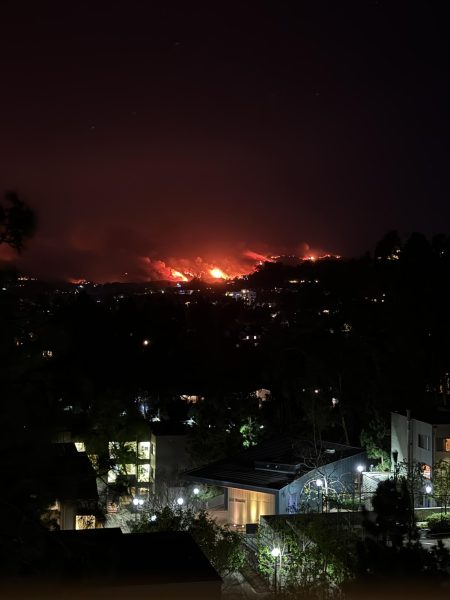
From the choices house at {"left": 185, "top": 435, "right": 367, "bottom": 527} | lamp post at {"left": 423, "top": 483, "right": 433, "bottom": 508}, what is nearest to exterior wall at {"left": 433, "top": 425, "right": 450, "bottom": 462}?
lamp post at {"left": 423, "top": 483, "right": 433, "bottom": 508}

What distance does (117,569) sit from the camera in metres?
4.70

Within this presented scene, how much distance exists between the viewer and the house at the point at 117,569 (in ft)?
11.3

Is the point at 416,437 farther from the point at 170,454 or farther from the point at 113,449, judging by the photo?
the point at 113,449

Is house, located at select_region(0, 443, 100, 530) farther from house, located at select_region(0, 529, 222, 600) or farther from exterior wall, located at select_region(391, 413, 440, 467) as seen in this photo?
exterior wall, located at select_region(391, 413, 440, 467)

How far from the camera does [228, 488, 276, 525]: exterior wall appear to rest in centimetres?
1132

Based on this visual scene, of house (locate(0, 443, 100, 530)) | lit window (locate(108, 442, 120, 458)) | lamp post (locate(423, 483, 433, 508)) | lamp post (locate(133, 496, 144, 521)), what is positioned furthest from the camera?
lit window (locate(108, 442, 120, 458))

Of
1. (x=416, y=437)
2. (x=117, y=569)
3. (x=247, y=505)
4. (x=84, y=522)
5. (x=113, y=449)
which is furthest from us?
(x=113, y=449)

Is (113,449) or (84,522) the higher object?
(113,449)

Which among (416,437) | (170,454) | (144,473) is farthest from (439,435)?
(144,473)

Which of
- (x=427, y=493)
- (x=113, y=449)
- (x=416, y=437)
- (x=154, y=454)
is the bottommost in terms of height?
(x=427, y=493)

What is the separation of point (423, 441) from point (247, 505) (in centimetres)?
339

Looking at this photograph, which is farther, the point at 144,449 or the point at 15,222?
the point at 144,449

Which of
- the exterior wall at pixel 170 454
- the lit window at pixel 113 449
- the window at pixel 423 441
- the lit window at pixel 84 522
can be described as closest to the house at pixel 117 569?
the lit window at pixel 84 522

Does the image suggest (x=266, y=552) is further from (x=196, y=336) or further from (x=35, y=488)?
(x=196, y=336)
